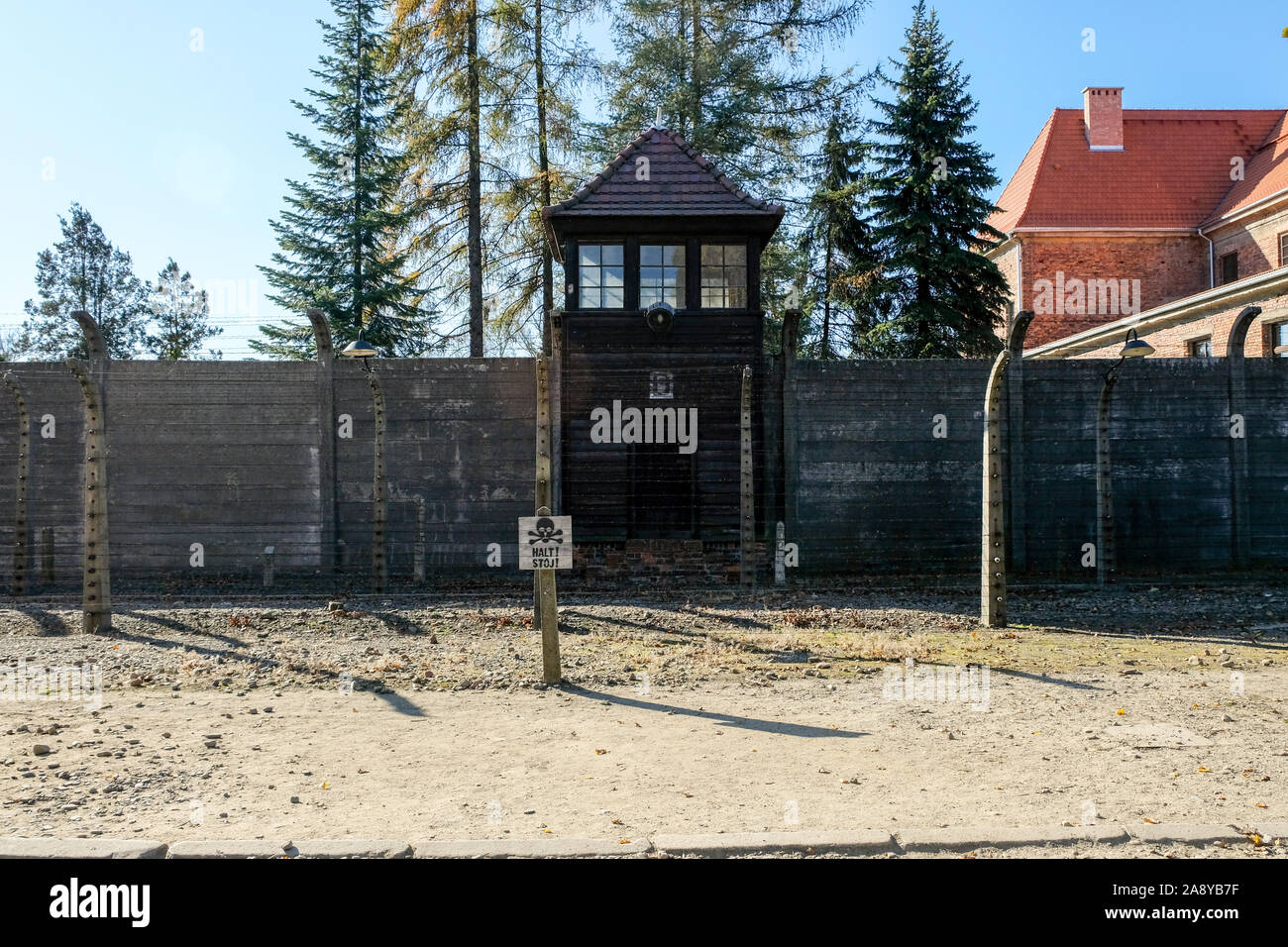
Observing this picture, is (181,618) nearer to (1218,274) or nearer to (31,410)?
(31,410)

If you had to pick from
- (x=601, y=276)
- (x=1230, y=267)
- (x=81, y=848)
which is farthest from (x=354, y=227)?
(x=1230, y=267)

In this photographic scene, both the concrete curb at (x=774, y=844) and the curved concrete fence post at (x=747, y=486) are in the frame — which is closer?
the concrete curb at (x=774, y=844)

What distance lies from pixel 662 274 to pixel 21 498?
924 centimetres

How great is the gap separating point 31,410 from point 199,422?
2372mm

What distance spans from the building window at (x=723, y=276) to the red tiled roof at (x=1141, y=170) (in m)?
23.4

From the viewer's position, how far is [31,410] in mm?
12586

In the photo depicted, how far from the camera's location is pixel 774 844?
4.00 metres

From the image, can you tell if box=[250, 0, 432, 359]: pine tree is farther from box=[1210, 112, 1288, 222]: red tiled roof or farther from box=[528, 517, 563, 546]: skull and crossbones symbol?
box=[1210, 112, 1288, 222]: red tiled roof

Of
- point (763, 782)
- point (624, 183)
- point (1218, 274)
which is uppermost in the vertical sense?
point (1218, 274)

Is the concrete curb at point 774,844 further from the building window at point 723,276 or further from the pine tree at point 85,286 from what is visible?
the pine tree at point 85,286

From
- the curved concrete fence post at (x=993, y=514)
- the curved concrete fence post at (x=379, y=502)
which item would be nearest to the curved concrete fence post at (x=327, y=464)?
the curved concrete fence post at (x=379, y=502)

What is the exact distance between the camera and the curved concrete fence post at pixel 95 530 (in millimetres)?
9219

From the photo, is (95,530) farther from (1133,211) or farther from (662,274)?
(1133,211)

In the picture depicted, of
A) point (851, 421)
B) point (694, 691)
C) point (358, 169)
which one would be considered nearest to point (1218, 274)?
point (851, 421)
